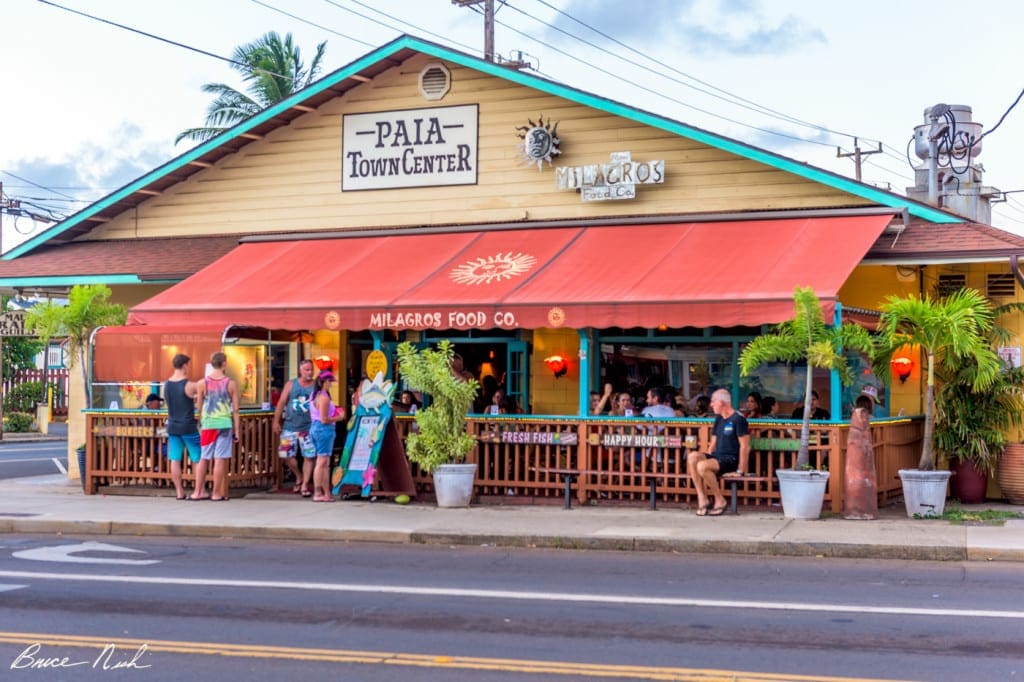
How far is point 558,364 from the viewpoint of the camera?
60.3 feet

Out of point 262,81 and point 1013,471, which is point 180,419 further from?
point 262,81

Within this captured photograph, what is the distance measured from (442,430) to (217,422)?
117 inches

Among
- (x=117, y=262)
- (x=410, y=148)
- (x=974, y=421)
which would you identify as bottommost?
(x=974, y=421)

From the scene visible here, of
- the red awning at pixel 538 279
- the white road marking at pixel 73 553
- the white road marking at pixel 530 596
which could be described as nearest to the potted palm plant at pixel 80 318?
the red awning at pixel 538 279

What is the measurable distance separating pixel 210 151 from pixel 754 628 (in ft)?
45.1

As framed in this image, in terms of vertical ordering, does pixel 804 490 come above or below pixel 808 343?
below

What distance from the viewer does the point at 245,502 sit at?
15898 millimetres

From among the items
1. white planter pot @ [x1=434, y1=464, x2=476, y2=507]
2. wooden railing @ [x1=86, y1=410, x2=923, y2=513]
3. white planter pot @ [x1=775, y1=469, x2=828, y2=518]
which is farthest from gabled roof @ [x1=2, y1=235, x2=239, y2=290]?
white planter pot @ [x1=775, y1=469, x2=828, y2=518]

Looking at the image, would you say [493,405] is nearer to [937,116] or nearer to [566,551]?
[566,551]

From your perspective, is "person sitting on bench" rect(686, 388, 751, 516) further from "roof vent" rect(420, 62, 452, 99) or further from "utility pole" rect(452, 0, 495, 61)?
"utility pole" rect(452, 0, 495, 61)

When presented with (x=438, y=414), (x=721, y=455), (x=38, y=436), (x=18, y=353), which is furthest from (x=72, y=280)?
(x=18, y=353)

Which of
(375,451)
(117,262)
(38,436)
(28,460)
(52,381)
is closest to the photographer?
(375,451)

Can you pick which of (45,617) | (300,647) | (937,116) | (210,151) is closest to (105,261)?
(210,151)

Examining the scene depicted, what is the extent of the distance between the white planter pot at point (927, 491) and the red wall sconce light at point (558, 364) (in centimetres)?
588
